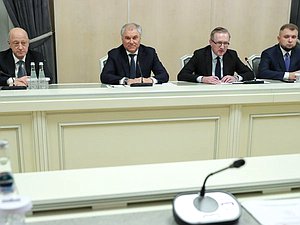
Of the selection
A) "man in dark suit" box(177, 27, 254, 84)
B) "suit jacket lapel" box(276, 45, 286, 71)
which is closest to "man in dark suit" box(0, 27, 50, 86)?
"man in dark suit" box(177, 27, 254, 84)

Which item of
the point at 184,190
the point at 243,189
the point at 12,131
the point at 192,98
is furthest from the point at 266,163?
the point at 12,131

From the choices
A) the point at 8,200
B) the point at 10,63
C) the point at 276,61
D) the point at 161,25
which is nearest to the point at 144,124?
the point at 10,63

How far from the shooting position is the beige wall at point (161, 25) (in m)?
4.23

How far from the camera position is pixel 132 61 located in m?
3.35

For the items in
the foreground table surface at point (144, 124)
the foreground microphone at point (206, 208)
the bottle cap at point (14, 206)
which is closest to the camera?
the bottle cap at point (14, 206)

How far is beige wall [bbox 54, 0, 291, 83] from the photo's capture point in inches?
166

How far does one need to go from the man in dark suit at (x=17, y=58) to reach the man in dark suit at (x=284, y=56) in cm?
210

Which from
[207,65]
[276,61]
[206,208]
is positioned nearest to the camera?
[206,208]

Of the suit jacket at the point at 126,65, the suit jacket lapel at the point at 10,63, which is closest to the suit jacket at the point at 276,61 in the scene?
the suit jacket at the point at 126,65

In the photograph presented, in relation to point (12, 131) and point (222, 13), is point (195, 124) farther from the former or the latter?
point (222, 13)

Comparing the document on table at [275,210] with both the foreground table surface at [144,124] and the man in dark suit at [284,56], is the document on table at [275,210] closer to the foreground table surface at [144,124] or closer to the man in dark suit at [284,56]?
the foreground table surface at [144,124]

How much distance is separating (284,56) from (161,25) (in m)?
1.48

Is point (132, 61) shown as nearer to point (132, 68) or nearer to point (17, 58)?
point (132, 68)

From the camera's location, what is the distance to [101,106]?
2.23 metres
